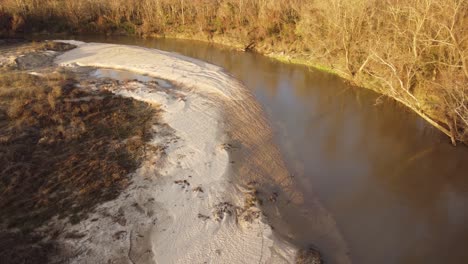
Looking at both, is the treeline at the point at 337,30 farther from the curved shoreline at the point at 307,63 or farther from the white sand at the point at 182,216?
the white sand at the point at 182,216

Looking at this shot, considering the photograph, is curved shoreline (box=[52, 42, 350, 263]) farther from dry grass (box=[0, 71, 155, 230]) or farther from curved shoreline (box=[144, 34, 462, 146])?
curved shoreline (box=[144, 34, 462, 146])

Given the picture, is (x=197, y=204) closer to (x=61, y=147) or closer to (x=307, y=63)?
(x=61, y=147)

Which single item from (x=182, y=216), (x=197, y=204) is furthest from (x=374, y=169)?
(x=182, y=216)

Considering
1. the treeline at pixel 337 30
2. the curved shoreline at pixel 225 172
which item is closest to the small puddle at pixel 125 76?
the curved shoreline at pixel 225 172

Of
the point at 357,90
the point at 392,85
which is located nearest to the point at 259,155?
the point at 392,85

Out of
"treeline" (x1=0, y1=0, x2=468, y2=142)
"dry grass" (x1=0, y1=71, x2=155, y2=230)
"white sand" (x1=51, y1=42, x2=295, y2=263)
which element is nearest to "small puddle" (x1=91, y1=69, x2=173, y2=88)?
"dry grass" (x1=0, y1=71, x2=155, y2=230)

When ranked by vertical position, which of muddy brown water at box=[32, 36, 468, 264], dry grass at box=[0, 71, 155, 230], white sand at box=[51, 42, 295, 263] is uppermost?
muddy brown water at box=[32, 36, 468, 264]
